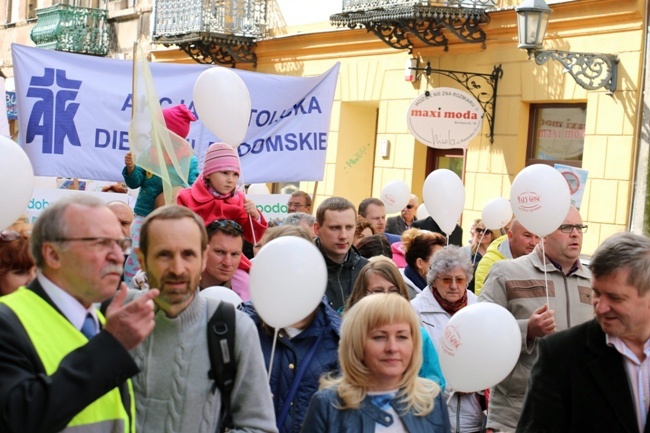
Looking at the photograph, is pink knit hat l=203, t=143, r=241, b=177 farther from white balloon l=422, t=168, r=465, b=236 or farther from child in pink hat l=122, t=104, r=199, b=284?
white balloon l=422, t=168, r=465, b=236

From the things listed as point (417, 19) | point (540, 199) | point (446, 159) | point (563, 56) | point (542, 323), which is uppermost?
point (417, 19)

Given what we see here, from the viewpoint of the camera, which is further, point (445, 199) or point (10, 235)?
point (445, 199)

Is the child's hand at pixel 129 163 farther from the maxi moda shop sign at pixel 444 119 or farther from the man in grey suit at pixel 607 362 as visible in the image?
the maxi moda shop sign at pixel 444 119

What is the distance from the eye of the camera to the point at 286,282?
4.89m

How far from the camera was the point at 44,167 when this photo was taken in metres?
9.25

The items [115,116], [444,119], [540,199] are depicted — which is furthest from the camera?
[444,119]

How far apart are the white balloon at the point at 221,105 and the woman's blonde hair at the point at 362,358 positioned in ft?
12.0

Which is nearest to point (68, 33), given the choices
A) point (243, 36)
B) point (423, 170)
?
point (243, 36)

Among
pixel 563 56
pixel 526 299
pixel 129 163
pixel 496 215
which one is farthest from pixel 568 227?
pixel 563 56

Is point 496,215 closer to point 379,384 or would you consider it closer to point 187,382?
point 379,384

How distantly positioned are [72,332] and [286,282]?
5.27ft

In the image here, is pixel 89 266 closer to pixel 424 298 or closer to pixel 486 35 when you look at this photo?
pixel 424 298

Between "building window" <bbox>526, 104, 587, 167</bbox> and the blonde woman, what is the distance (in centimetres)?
→ 1181

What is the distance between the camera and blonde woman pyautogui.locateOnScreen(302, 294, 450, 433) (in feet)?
13.5
